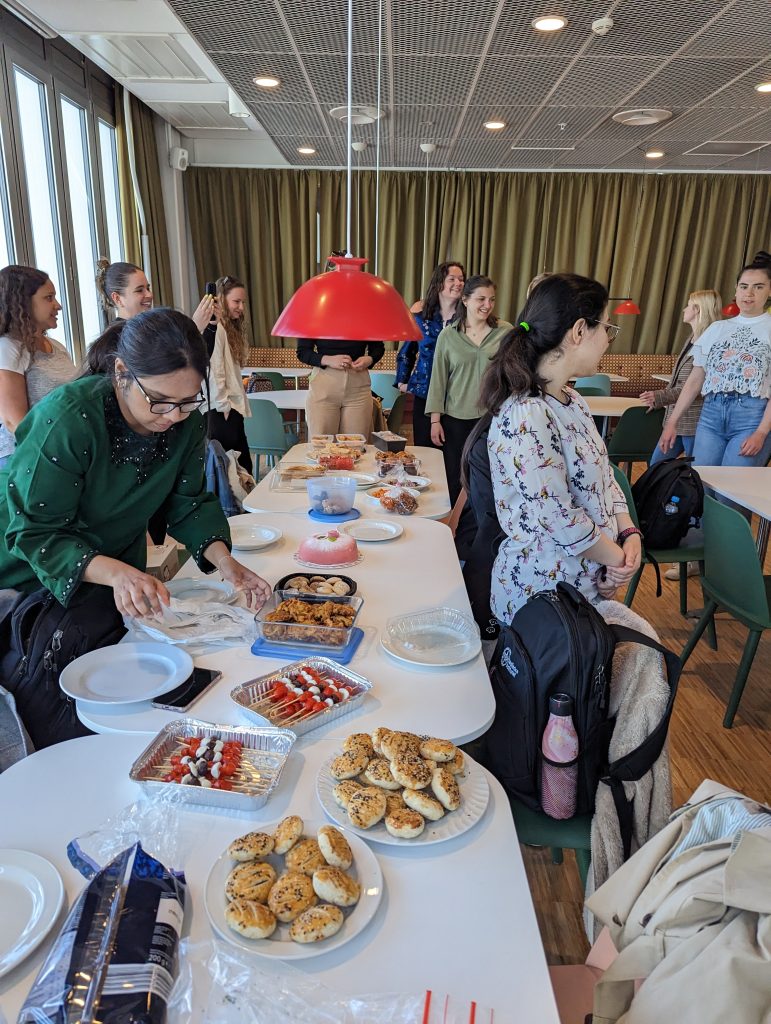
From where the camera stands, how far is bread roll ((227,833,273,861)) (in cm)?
86

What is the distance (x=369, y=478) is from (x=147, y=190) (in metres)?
4.68

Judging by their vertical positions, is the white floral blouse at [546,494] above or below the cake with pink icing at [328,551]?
above

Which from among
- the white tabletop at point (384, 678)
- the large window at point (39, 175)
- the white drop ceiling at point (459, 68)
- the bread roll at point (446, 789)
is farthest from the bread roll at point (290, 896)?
the large window at point (39, 175)

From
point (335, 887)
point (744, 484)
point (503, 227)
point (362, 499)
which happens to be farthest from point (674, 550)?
point (503, 227)

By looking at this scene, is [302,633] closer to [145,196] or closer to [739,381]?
[739,381]

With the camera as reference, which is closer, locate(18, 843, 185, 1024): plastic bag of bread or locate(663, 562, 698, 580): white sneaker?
locate(18, 843, 185, 1024): plastic bag of bread

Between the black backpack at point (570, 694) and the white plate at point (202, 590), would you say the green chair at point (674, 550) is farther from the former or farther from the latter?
the white plate at point (202, 590)

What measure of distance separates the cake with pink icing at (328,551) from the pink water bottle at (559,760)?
79 centimetres

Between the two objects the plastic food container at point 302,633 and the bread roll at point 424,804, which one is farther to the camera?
the plastic food container at point 302,633

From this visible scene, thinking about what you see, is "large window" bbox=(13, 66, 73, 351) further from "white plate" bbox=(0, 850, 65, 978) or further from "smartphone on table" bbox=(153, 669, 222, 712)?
"white plate" bbox=(0, 850, 65, 978)

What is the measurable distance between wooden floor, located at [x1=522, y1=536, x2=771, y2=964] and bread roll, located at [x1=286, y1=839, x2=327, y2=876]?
105 cm

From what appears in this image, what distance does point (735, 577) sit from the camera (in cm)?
239

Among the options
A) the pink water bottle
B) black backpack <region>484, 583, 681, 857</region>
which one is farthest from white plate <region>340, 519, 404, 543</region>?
the pink water bottle

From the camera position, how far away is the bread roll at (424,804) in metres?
0.94
